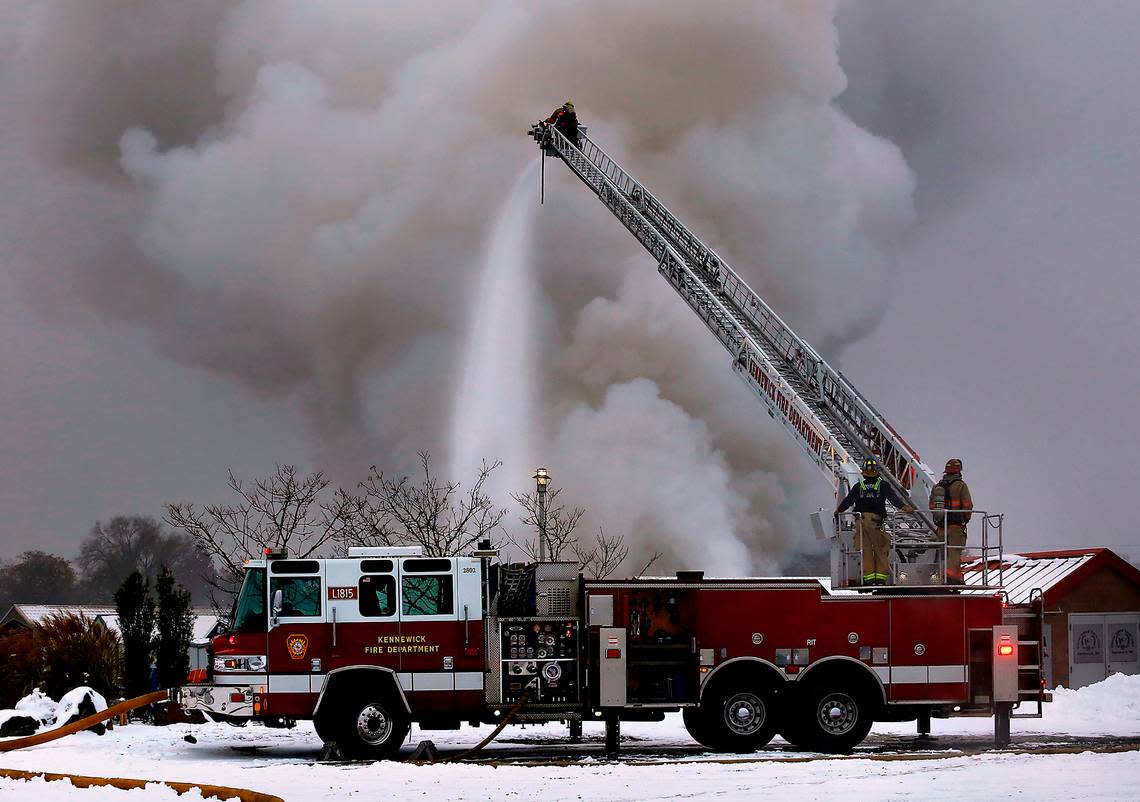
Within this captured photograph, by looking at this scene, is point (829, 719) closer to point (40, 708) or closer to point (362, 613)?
point (362, 613)

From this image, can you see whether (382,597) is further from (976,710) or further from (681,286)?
(681,286)

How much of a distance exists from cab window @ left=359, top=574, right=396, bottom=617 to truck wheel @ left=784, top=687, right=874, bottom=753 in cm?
558

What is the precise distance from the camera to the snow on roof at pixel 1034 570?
3122 centimetres

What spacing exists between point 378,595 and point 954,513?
26.5 feet

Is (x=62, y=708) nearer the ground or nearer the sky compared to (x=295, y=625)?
nearer the ground

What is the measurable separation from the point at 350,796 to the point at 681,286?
850 inches

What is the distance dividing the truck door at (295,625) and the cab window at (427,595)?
1085mm

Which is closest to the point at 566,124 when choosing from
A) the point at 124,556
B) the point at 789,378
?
the point at 789,378

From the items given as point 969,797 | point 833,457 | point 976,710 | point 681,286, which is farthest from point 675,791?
point 681,286

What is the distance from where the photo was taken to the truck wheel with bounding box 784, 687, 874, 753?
58.1 feet

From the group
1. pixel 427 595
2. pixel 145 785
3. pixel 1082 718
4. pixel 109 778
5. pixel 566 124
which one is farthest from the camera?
pixel 566 124

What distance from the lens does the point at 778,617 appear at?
17922 mm

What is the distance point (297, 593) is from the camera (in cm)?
1753

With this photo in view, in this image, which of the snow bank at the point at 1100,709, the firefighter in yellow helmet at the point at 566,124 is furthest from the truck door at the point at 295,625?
the firefighter in yellow helmet at the point at 566,124
